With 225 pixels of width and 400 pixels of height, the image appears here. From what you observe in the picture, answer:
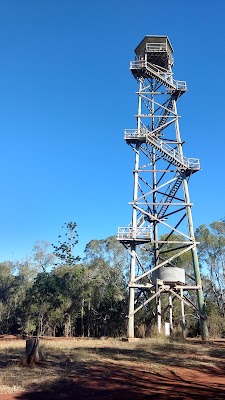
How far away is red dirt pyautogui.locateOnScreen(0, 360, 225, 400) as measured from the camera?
6316 millimetres

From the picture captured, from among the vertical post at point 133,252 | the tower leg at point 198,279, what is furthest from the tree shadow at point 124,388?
the tower leg at point 198,279

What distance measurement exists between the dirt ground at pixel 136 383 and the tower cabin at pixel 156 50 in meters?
22.5

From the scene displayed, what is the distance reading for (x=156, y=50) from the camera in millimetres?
25625

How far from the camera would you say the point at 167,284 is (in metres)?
21.0

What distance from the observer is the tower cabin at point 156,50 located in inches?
1014

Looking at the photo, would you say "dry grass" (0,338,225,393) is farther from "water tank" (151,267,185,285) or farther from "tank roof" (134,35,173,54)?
"tank roof" (134,35,173,54)

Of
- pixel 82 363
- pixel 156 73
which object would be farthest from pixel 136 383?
pixel 156 73

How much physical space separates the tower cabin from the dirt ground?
2246 centimetres

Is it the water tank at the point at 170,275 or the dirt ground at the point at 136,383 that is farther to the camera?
the water tank at the point at 170,275

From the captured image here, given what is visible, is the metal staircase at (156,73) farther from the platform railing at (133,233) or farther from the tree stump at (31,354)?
the tree stump at (31,354)

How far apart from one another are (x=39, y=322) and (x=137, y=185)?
1811 cm

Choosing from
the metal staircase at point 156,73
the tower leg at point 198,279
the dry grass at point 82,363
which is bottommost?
the dry grass at point 82,363

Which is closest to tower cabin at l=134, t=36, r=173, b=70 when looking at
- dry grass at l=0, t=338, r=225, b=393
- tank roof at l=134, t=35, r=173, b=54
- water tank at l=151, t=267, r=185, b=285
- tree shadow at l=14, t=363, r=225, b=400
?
tank roof at l=134, t=35, r=173, b=54

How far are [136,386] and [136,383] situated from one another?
30 centimetres
